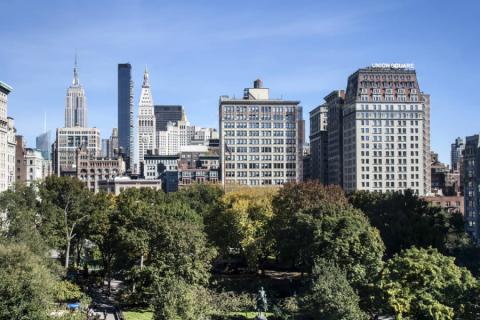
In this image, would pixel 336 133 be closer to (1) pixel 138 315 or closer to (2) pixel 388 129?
(2) pixel 388 129

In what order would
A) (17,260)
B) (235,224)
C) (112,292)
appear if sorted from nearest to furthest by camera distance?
(17,260), (112,292), (235,224)

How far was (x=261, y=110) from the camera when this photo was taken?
18725cm

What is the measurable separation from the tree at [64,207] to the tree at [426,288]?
153 ft

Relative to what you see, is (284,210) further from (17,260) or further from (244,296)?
(17,260)

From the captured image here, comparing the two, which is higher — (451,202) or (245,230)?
(451,202)

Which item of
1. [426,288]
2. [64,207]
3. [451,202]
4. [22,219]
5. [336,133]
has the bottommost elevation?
[426,288]

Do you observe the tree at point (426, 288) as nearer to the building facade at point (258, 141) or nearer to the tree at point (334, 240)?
the tree at point (334, 240)

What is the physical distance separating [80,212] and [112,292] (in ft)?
43.7

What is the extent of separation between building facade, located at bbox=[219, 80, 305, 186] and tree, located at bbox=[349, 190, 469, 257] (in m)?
81.7

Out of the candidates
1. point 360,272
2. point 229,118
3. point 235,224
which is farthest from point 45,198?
point 229,118

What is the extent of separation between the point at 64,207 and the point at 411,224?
50.1 meters

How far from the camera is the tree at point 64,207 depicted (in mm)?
81688

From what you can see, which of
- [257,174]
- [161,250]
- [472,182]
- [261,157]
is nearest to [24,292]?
[161,250]

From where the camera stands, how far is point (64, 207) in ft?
281
